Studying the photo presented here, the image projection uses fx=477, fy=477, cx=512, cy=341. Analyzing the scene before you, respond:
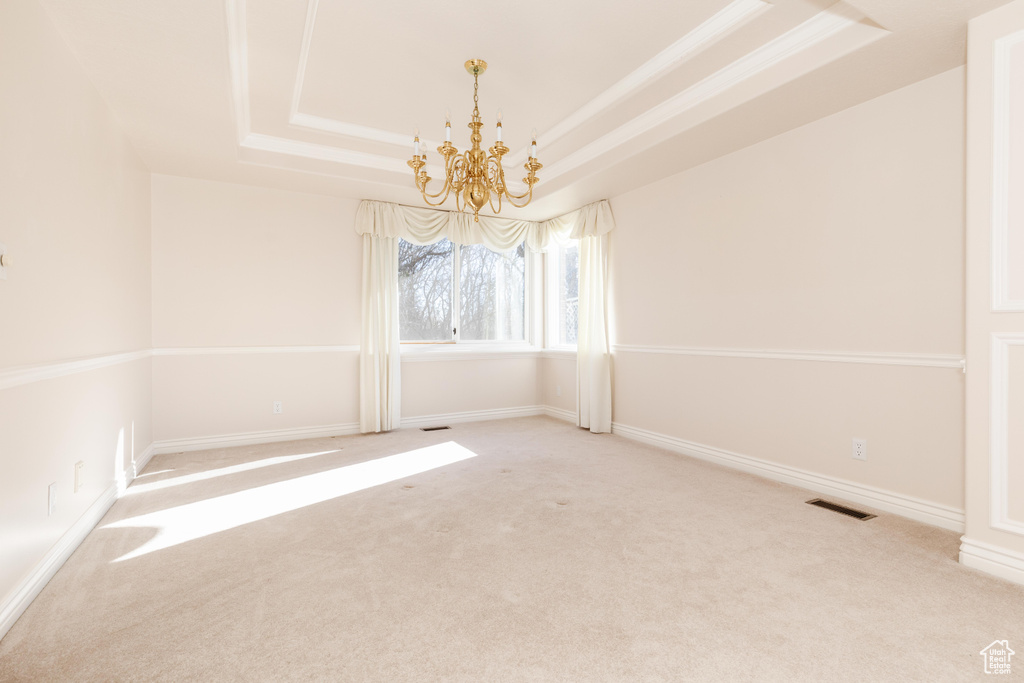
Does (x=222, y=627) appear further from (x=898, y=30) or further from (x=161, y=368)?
(x=898, y=30)

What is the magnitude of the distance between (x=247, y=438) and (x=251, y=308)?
4.01 feet

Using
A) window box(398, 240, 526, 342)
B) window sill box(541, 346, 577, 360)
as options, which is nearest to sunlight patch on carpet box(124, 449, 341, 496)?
window box(398, 240, 526, 342)

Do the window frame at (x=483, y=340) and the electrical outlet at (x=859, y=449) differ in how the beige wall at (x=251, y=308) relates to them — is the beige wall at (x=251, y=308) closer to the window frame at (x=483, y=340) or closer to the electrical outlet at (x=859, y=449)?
the window frame at (x=483, y=340)

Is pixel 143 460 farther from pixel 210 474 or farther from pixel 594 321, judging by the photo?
pixel 594 321

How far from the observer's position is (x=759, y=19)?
2.46m

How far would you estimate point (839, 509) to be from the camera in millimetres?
2818

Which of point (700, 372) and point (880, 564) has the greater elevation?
point (700, 372)

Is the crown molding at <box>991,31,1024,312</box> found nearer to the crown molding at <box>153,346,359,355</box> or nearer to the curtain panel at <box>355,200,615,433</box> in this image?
the curtain panel at <box>355,200,615,433</box>

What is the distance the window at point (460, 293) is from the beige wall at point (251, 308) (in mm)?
565

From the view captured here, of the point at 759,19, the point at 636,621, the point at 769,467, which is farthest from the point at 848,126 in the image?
the point at 636,621

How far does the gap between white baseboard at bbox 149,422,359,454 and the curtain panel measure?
276mm

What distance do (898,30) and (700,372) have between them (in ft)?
8.09

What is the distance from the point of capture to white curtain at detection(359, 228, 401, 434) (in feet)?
16.1

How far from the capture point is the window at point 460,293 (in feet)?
17.8
